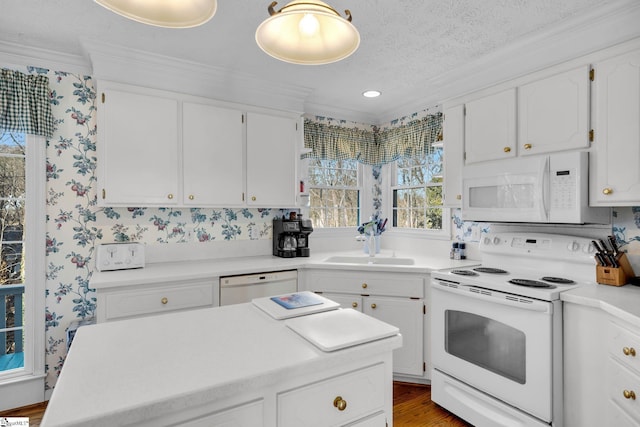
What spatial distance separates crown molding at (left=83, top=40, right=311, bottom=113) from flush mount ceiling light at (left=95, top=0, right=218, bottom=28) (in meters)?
1.62

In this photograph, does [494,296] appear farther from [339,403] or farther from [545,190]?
[339,403]

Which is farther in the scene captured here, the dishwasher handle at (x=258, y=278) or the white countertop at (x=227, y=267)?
the dishwasher handle at (x=258, y=278)

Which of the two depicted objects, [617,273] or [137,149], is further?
[137,149]

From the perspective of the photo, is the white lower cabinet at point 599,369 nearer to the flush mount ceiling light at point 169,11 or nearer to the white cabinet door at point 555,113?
the white cabinet door at point 555,113

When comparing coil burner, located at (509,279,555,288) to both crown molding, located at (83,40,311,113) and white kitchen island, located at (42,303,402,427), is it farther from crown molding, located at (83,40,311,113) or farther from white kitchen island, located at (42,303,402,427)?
crown molding, located at (83,40,311,113)

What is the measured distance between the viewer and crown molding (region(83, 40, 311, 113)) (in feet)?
7.69

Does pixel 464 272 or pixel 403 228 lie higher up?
pixel 403 228

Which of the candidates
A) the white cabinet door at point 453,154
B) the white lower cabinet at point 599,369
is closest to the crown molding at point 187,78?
the white cabinet door at point 453,154

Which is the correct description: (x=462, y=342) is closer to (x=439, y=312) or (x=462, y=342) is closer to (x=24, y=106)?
(x=439, y=312)

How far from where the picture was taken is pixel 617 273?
1.93 meters

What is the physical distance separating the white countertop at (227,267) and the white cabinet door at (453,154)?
54 centimetres

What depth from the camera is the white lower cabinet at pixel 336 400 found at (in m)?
0.95

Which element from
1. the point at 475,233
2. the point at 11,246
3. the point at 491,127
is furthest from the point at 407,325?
the point at 11,246

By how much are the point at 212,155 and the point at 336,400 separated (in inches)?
86.7
